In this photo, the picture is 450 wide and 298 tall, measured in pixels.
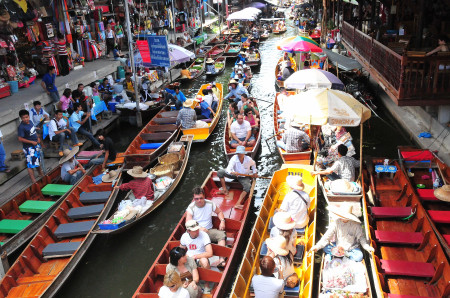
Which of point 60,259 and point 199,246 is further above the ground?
point 199,246

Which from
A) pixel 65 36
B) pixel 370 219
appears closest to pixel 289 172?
pixel 370 219

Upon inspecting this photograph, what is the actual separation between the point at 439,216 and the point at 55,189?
9.70 m

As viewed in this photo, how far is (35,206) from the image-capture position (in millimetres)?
9648

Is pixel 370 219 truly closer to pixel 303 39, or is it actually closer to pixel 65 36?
pixel 303 39

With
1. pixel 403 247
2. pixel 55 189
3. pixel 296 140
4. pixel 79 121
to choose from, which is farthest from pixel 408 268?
pixel 79 121

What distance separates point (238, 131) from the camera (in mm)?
13078

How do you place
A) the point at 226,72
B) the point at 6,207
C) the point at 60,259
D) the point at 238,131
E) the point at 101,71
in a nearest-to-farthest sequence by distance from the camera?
the point at 60,259, the point at 6,207, the point at 238,131, the point at 101,71, the point at 226,72

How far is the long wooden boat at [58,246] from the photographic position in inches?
292

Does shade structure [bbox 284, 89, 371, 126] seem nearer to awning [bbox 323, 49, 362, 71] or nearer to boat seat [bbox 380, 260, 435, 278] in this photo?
boat seat [bbox 380, 260, 435, 278]

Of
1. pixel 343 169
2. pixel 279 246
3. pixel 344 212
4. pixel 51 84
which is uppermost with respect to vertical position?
pixel 51 84

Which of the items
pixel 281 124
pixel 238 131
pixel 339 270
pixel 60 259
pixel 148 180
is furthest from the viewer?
pixel 281 124

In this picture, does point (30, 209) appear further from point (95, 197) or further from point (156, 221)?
point (156, 221)

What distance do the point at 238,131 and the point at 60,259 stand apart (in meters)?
6.99

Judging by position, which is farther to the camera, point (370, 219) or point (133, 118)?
point (133, 118)
